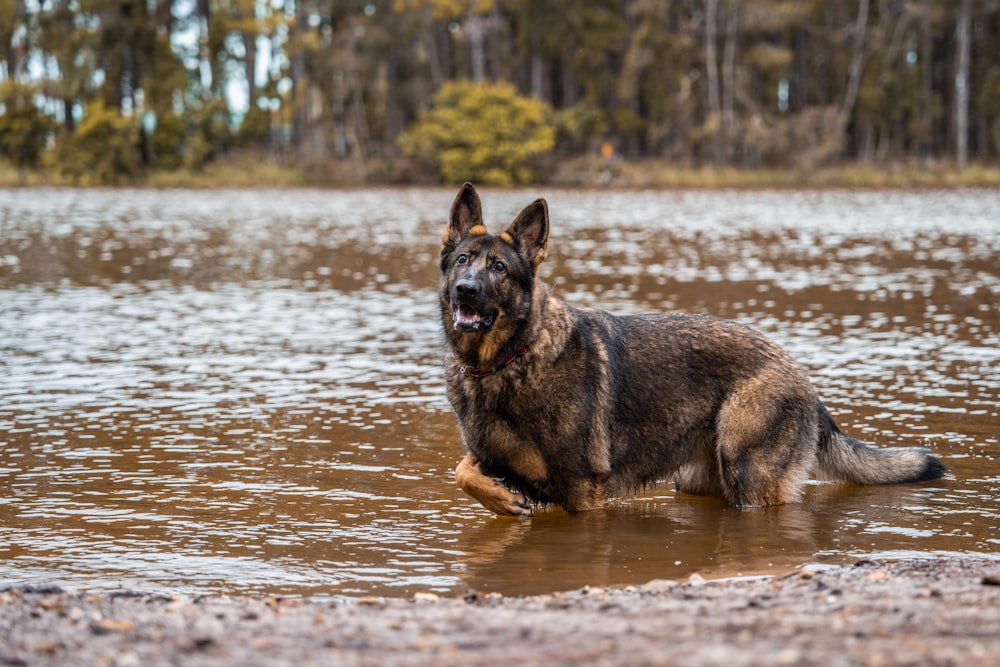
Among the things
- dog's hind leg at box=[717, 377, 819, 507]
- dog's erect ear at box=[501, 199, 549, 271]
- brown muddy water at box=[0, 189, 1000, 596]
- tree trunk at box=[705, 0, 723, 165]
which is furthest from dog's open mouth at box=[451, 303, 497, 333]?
tree trunk at box=[705, 0, 723, 165]

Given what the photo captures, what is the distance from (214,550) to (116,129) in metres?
60.1

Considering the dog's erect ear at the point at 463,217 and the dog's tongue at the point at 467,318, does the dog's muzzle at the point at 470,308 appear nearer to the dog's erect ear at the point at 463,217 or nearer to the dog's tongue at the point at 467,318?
the dog's tongue at the point at 467,318

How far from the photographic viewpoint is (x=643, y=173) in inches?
2361

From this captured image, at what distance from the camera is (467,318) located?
24.2 ft

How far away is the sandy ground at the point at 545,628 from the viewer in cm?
437

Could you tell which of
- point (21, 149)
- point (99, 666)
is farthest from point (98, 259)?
point (21, 149)

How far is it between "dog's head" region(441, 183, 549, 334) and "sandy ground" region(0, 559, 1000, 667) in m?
2.03

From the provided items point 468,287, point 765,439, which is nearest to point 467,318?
point 468,287

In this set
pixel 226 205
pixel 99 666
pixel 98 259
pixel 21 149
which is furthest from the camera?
pixel 21 149

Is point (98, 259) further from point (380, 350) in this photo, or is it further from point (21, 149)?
point (21, 149)

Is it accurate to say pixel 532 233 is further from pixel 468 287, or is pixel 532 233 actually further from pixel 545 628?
pixel 545 628

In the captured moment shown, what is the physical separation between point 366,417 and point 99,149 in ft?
→ 186

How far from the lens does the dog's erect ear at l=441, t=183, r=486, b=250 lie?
25.3 feet

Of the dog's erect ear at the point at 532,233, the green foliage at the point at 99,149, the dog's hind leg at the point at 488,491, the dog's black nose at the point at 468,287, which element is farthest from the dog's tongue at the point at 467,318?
the green foliage at the point at 99,149
